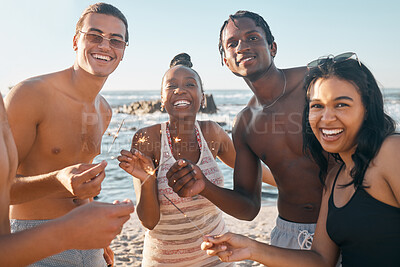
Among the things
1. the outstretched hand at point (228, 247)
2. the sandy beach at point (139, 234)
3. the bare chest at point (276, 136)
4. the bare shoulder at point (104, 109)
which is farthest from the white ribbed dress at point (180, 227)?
the sandy beach at point (139, 234)

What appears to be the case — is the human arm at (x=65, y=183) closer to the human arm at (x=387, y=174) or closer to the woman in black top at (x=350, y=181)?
the woman in black top at (x=350, y=181)

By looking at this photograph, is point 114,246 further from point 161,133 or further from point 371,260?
point 371,260

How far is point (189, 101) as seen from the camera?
3527mm

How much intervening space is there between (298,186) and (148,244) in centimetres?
175

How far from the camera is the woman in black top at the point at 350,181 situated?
2.04 metres

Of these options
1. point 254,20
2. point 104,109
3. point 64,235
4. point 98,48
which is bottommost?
point 64,235

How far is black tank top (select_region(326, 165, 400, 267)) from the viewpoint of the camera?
2020 mm

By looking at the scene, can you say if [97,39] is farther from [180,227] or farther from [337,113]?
[337,113]

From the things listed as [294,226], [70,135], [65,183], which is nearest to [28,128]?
[70,135]

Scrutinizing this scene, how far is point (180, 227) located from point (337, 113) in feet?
6.31

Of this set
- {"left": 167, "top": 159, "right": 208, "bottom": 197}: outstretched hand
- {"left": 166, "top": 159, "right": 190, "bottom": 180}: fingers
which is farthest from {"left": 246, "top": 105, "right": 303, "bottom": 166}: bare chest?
{"left": 166, "top": 159, "right": 190, "bottom": 180}: fingers

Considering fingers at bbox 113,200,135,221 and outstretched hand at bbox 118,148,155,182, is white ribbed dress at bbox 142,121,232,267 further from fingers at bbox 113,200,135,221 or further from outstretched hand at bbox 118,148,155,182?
fingers at bbox 113,200,135,221

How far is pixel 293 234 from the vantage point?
3.27 meters

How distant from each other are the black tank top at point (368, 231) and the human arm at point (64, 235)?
1558 millimetres
